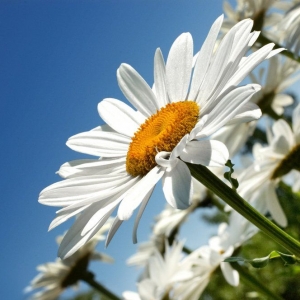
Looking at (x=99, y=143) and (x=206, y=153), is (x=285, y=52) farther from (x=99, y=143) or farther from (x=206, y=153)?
(x=206, y=153)

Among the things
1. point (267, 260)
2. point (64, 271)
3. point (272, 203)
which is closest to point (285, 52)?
point (272, 203)

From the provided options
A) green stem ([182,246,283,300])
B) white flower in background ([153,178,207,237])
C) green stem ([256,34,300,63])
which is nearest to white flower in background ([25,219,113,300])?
white flower in background ([153,178,207,237])

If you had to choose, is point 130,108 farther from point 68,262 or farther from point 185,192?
point 68,262

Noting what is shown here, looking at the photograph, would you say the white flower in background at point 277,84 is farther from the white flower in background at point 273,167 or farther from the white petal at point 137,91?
the white petal at point 137,91

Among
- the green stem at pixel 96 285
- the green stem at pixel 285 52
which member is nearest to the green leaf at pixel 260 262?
the green stem at pixel 285 52

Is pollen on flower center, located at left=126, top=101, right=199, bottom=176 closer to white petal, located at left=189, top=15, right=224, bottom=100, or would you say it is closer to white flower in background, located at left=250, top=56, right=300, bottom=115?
Answer: white petal, located at left=189, top=15, right=224, bottom=100

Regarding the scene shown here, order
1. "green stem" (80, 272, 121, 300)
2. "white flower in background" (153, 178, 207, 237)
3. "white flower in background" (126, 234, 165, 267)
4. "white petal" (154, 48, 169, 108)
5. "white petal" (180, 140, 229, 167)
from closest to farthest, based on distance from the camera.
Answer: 1. "white petal" (180, 140, 229, 167)
2. "white petal" (154, 48, 169, 108)
3. "green stem" (80, 272, 121, 300)
4. "white flower in background" (153, 178, 207, 237)
5. "white flower in background" (126, 234, 165, 267)
